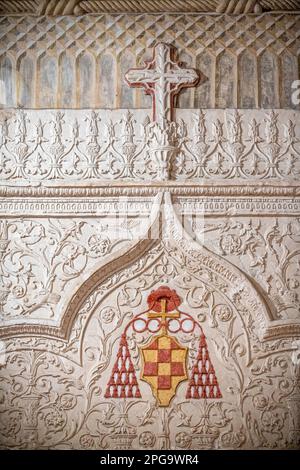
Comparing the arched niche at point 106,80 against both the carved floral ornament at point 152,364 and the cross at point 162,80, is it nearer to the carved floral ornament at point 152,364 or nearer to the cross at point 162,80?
the cross at point 162,80

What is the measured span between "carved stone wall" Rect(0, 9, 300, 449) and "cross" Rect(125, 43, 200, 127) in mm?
58

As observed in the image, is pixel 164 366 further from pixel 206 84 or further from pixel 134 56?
pixel 134 56

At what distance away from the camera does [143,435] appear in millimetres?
4289

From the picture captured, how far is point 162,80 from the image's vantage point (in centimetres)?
475

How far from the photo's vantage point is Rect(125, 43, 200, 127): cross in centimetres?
473

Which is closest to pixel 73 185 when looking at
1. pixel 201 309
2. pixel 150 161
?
pixel 150 161

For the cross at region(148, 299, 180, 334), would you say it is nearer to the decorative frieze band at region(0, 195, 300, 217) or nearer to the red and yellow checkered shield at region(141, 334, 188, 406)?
the red and yellow checkered shield at region(141, 334, 188, 406)

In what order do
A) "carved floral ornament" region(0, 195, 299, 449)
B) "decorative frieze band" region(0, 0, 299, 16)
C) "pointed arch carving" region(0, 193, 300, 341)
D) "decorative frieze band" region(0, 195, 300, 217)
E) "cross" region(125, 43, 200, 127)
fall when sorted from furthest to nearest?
"decorative frieze band" region(0, 0, 299, 16) → "cross" region(125, 43, 200, 127) → "decorative frieze band" region(0, 195, 300, 217) → "pointed arch carving" region(0, 193, 300, 341) → "carved floral ornament" region(0, 195, 299, 449)

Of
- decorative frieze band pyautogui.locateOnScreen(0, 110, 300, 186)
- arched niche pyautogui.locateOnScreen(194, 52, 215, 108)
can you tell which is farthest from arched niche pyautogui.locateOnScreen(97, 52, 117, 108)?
arched niche pyautogui.locateOnScreen(194, 52, 215, 108)

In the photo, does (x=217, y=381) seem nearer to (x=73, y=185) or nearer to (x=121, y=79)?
(x=73, y=185)

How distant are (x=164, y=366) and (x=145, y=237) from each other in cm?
87

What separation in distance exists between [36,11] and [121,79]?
821 mm

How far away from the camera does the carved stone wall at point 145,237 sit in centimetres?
433

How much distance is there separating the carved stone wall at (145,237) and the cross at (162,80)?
0.19ft
